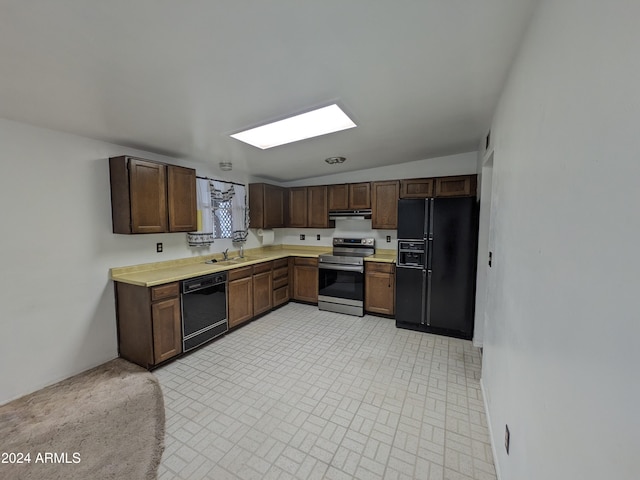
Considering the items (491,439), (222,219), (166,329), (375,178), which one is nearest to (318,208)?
(375,178)

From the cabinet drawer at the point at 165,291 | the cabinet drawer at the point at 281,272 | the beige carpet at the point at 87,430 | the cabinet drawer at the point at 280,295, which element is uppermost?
the cabinet drawer at the point at 165,291

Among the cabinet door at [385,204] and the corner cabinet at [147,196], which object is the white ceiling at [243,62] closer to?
the corner cabinet at [147,196]

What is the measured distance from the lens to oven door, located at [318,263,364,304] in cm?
399

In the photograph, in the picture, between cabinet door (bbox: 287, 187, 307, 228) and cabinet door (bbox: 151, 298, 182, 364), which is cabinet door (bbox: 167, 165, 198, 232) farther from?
cabinet door (bbox: 287, 187, 307, 228)

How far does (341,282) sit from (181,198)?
8.26 feet

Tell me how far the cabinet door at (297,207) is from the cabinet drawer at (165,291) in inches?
97.8

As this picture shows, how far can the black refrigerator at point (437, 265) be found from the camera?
10.5 feet

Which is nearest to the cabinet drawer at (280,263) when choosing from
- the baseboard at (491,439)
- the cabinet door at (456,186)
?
the cabinet door at (456,186)

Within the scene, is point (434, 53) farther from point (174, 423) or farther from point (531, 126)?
point (174, 423)

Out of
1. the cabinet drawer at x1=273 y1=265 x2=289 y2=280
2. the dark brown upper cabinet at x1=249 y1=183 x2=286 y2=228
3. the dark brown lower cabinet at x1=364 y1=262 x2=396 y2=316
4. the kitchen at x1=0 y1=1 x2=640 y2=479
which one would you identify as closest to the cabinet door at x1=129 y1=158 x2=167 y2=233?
the kitchen at x1=0 y1=1 x2=640 y2=479

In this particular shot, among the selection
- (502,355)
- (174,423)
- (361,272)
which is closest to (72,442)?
(174,423)

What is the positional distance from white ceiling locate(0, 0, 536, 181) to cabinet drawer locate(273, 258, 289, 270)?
2.26 meters

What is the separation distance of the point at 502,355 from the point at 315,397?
57.2 inches

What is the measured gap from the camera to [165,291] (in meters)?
2.66
